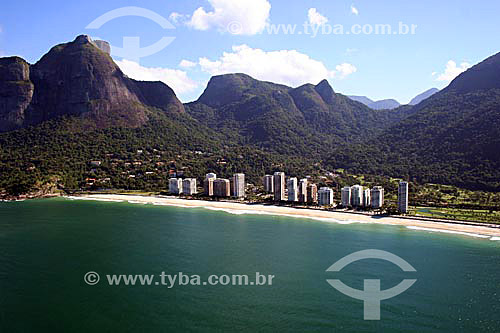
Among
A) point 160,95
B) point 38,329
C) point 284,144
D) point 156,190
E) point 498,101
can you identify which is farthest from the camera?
point 160,95

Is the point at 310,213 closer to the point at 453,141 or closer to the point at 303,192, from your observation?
the point at 303,192

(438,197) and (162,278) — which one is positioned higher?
(438,197)

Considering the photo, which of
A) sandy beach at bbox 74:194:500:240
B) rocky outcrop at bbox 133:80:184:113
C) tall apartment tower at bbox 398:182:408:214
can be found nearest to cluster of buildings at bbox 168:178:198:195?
sandy beach at bbox 74:194:500:240

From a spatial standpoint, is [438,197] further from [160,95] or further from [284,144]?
[160,95]

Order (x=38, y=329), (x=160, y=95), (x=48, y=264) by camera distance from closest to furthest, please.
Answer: (x=38, y=329), (x=48, y=264), (x=160, y=95)

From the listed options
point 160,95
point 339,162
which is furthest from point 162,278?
point 160,95

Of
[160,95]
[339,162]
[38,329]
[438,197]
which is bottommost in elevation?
[38,329]

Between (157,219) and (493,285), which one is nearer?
(493,285)
